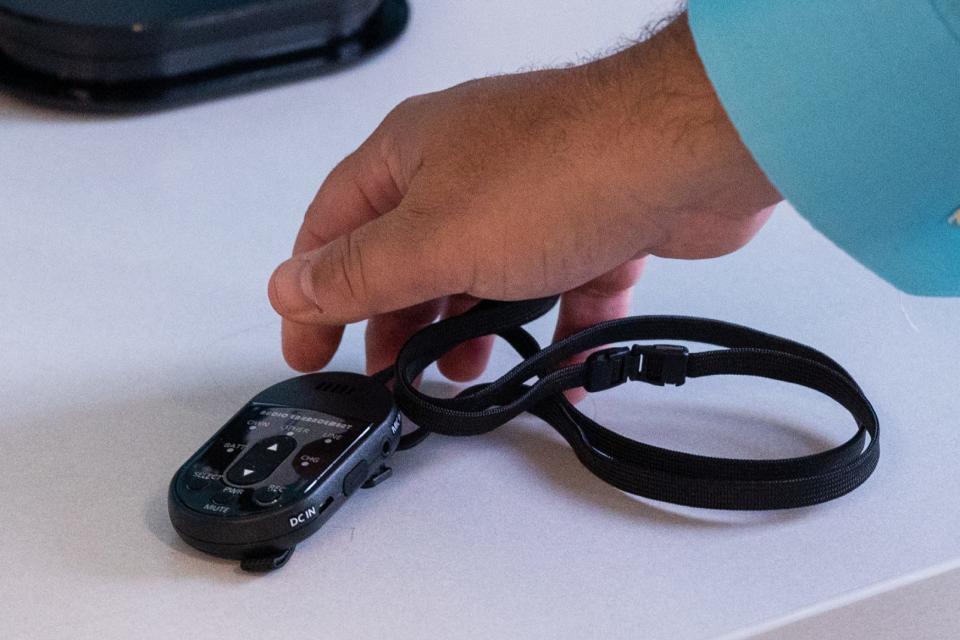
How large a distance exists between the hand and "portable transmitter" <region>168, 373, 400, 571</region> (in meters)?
0.05

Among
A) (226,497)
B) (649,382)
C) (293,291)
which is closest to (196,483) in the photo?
(226,497)

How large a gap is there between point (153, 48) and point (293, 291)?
11.7 inches

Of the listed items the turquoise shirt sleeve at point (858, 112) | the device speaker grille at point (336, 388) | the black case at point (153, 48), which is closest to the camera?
the turquoise shirt sleeve at point (858, 112)

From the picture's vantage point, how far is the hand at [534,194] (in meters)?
0.54

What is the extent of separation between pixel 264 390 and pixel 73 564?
0.12m

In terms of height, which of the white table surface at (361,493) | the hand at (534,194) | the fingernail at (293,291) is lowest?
the white table surface at (361,493)

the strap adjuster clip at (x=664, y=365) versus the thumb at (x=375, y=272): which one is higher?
the thumb at (x=375, y=272)

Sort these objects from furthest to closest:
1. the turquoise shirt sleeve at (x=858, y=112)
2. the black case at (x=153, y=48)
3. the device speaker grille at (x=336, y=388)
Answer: the black case at (x=153, y=48) < the device speaker grille at (x=336, y=388) < the turquoise shirt sleeve at (x=858, y=112)

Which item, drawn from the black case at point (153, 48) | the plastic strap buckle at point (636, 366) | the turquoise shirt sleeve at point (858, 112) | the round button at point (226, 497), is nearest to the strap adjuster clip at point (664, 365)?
the plastic strap buckle at point (636, 366)

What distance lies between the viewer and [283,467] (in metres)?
0.51

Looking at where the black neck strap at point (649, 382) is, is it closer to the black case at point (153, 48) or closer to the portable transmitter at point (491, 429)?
the portable transmitter at point (491, 429)

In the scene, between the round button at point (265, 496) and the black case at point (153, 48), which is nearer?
the round button at point (265, 496)

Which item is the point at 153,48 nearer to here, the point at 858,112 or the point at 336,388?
the point at 336,388

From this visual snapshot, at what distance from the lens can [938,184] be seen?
0.49 metres
